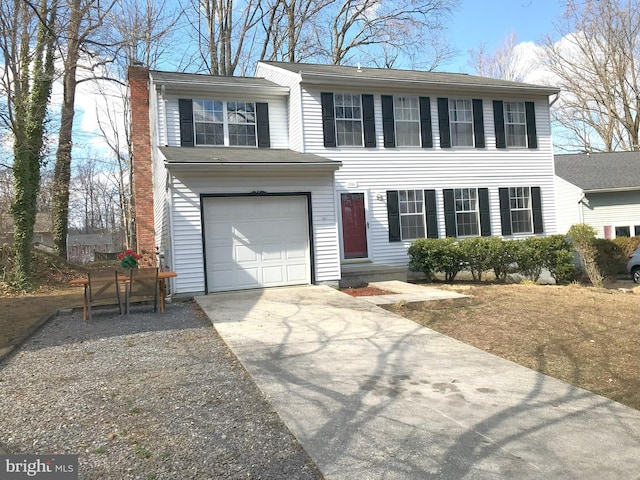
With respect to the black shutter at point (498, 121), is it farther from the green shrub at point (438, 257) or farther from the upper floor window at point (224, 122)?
the upper floor window at point (224, 122)

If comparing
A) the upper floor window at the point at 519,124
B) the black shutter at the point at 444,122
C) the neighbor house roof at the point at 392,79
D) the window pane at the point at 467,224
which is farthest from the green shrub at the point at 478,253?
the neighbor house roof at the point at 392,79

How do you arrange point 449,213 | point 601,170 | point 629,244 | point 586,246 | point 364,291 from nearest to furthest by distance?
point 364,291, point 586,246, point 449,213, point 629,244, point 601,170

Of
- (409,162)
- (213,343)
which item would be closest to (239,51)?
(409,162)

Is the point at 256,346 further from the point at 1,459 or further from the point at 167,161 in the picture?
the point at 167,161

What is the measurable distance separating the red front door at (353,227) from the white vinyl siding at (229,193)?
8.17ft

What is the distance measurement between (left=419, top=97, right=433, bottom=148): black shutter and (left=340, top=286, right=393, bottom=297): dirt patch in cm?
575

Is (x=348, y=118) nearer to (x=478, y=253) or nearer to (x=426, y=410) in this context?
(x=478, y=253)

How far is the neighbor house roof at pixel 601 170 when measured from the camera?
776 inches

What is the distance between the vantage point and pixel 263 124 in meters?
13.8

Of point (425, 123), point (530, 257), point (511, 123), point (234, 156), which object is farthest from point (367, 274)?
Result: point (511, 123)

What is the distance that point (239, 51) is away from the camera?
26.0 metres

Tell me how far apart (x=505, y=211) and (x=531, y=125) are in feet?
10.2

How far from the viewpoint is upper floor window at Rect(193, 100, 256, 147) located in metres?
13.1

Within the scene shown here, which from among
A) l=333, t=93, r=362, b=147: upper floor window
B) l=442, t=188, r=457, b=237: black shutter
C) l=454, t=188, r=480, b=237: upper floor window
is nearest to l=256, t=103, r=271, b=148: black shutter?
l=333, t=93, r=362, b=147: upper floor window
